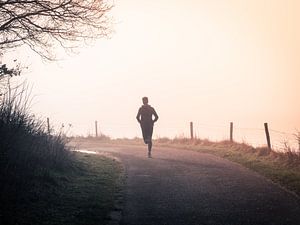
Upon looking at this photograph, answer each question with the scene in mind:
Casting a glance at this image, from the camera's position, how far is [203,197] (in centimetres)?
1256

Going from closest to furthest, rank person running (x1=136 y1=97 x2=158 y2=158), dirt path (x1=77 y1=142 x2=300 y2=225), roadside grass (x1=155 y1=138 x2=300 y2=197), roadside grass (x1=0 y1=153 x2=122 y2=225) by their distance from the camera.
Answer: roadside grass (x1=0 y1=153 x2=122 y2=225), dirt path (x1=77 y1=142 x2=300 y2=225), roadside grass (x1=155 y1=138 x2=300 y2=197), person running (x1=136 y1=97 x2=158 y2=158)

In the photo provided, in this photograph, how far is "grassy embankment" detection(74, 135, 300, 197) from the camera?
48.8ft

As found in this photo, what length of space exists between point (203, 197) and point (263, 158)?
26.0 feet

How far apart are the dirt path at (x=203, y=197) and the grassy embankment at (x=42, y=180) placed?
0.71 meters

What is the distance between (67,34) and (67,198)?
Answer: 17.1 feet

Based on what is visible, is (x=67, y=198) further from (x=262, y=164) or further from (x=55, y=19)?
(x=262, y=164)

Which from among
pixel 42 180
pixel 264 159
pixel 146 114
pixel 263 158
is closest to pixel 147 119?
pixel 146 114

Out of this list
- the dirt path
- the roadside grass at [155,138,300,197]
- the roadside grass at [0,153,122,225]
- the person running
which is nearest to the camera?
the roadside grass at [0,153,122,225]

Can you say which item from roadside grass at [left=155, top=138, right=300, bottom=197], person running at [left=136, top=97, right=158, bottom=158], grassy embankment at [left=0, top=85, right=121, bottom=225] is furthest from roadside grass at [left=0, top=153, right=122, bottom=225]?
person running at [left=136, top=97, right=158, bottom=158]

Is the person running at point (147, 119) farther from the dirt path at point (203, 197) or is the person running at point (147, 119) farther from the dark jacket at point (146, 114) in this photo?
the dirt path at point (203, 197)

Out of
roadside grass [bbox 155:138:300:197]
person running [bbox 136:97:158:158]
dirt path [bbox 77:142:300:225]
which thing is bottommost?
dirt path [bbox 77:142:300:225]

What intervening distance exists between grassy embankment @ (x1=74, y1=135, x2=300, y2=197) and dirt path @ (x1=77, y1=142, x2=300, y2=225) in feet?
1.64

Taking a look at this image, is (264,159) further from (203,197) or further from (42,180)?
(42,180)

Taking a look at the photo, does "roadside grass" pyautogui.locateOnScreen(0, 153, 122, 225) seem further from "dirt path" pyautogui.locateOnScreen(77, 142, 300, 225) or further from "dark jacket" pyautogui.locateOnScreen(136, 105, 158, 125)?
"dark jacket" pyautogui.locateOnScreen(136, 105, 158, 125)
